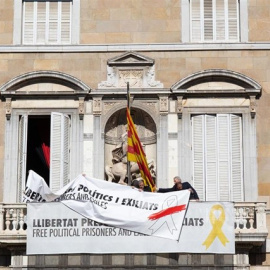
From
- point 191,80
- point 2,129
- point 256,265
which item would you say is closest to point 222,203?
point 256,265

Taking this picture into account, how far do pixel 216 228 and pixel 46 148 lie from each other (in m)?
6.25

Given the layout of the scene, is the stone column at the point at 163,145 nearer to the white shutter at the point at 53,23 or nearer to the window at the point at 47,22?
the window at the point at 47,22

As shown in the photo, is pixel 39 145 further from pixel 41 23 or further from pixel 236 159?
pixel 236 159

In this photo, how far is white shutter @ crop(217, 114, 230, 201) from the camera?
3151 cm

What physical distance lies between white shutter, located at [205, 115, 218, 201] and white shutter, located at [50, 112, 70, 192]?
4.13 m

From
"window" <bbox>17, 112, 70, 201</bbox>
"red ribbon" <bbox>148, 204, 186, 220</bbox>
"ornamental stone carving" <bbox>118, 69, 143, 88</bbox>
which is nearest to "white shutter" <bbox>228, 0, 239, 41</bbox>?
"ornamental stone carving" <bbox>118, 69, 143, 88</bbox>

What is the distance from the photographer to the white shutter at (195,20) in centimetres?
3281

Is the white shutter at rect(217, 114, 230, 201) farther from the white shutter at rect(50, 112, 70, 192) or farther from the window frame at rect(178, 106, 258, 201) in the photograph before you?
the white shutter at rect(50, 112, 70, 192)

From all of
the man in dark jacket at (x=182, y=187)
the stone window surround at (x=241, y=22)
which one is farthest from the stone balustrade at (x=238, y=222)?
the stone window surround at (x=241, y=22)

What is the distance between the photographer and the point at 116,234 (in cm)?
2898

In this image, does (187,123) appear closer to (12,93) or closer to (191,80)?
(191,80)

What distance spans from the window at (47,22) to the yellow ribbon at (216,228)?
7457 millimetres

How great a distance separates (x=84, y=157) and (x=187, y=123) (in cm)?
321

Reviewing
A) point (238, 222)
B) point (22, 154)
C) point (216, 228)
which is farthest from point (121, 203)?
point (22, 154)
